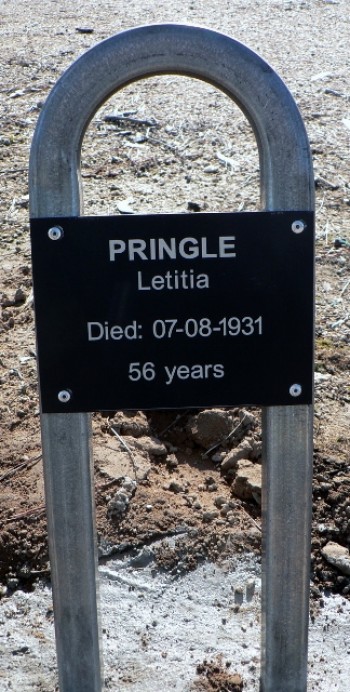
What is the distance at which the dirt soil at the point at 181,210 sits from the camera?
11.6ft

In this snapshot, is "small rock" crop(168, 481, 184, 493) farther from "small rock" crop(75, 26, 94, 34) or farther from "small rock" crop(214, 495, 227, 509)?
"small rock" crop(75, 26, 94, 34)

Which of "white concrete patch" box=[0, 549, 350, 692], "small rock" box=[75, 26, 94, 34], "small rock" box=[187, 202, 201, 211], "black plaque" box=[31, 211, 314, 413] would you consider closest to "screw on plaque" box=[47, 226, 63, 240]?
"black plaque" box=[31, 211, 314, 413]

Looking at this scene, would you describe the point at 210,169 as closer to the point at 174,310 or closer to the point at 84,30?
the point at 174,310

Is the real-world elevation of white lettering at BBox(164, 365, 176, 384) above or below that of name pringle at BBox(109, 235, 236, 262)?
below

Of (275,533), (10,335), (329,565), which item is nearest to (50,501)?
(275,533)

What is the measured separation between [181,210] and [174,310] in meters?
3.66

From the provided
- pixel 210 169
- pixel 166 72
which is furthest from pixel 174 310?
pixel 210 169

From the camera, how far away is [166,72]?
217cm

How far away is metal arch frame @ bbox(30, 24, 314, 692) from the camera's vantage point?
6.93 ft

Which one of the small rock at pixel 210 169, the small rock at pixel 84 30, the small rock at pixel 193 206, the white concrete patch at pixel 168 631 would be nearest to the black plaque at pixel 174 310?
the white concrete patch at pixel 168 631

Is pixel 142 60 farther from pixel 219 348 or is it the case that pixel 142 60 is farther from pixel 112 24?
pixel 112 24

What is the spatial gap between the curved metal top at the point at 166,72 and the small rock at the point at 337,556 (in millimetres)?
1698

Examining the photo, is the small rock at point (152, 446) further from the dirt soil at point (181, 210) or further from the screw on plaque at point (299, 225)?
the screw on plaque at point (299, 225)

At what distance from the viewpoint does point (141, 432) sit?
3.97 m
